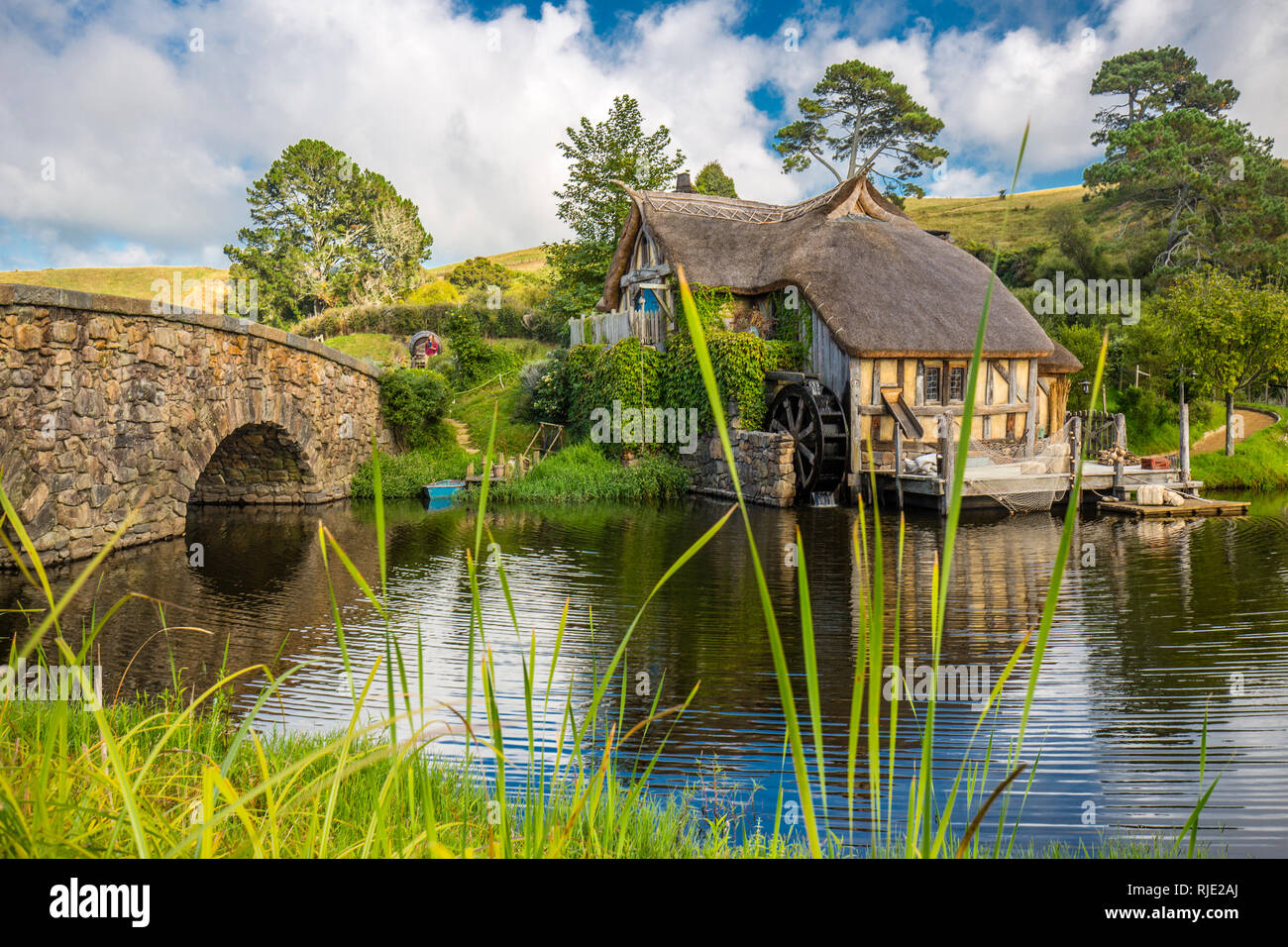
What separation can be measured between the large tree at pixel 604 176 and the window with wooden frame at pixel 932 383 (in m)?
12.9

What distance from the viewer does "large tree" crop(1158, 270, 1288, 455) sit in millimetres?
20328

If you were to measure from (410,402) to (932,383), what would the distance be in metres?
11.3

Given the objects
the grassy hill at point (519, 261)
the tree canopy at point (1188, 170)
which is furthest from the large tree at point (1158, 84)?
the grassy hill at point (519, 261)

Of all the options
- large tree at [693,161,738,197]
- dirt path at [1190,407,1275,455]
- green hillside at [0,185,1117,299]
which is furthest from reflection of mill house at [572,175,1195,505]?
green hillside at [0,185,1117,299]

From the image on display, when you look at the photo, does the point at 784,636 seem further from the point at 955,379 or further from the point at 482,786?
the point at 955,379

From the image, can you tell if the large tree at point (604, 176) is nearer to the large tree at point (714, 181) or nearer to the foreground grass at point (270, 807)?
the large tree at point (714, 181)

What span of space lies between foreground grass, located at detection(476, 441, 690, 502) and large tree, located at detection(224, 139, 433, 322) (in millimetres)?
29774

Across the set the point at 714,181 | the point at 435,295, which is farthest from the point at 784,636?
the point at 435,295

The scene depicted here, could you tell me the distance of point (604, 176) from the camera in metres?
29.3

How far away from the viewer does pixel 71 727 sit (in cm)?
429

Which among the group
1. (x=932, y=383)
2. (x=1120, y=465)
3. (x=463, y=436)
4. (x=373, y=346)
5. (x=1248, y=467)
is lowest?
(x=1248, y=467)
